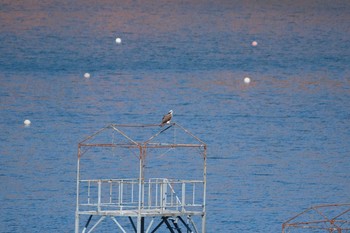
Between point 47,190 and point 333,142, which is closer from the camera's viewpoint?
point 47,190

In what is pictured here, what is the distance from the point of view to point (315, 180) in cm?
7200

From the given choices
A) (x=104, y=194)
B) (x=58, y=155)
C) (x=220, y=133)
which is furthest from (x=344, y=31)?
(x=104, y=194)

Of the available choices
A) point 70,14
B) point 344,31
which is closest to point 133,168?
point 344,31

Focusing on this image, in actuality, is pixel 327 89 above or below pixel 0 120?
above

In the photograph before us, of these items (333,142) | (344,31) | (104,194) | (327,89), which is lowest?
(104,194)

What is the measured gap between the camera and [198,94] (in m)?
102

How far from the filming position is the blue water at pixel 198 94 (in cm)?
6781

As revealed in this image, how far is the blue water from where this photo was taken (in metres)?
67.8

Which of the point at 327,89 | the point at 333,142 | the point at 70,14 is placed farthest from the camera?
the point at 70,14

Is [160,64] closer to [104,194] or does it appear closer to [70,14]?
[70,14]

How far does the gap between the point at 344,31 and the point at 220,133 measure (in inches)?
2216

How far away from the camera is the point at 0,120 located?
89.2m

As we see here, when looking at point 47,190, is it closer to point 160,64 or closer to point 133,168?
point 133,168

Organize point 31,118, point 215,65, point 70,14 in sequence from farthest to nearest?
point 70,14, point 215,65, point 31,118
